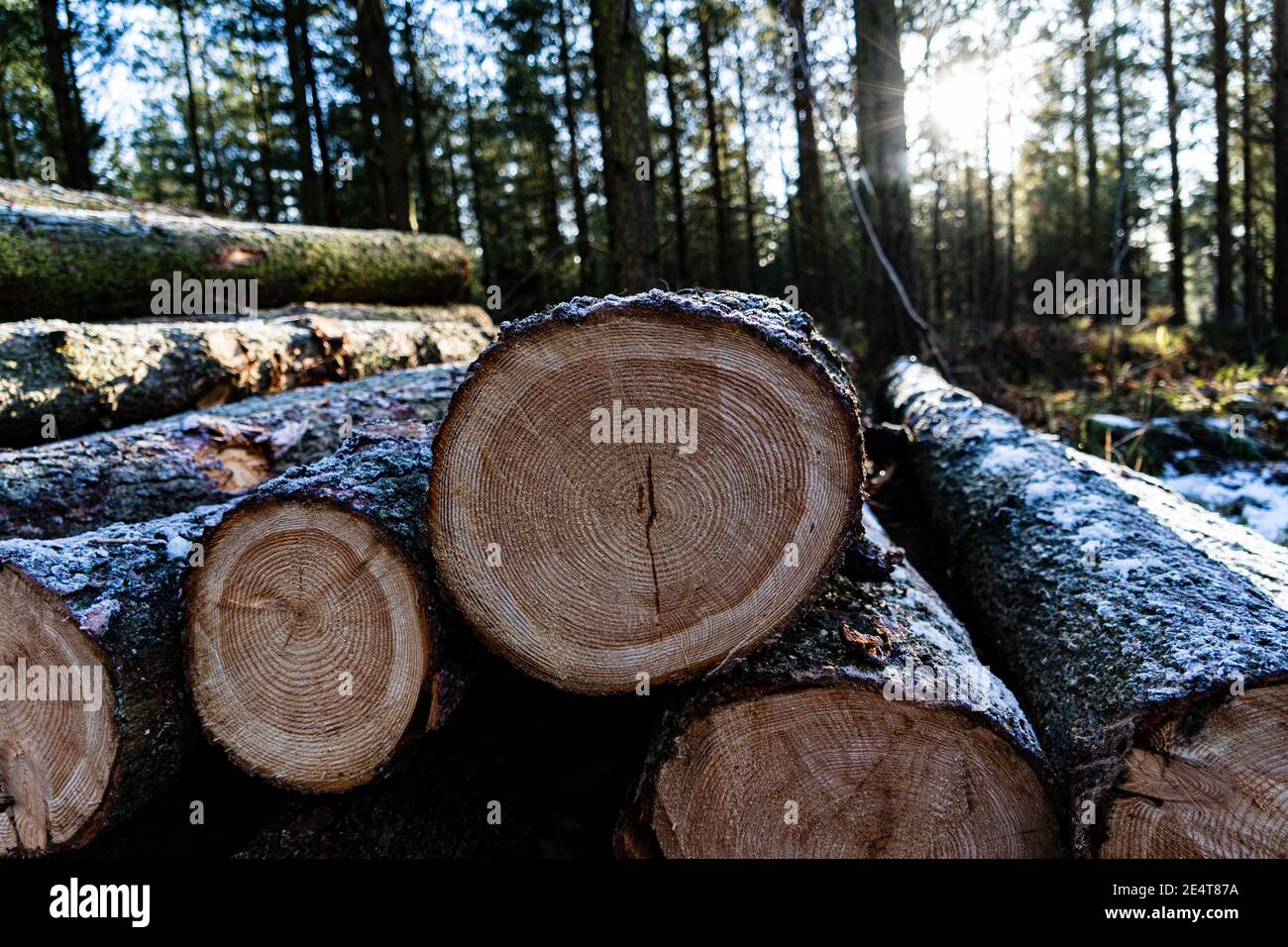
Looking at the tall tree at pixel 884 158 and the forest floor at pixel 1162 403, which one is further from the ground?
the tall tree at pixel 884 158

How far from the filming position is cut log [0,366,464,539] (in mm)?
2801

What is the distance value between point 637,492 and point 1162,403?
288 inches

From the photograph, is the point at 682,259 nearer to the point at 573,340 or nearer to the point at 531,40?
the point at 531,40

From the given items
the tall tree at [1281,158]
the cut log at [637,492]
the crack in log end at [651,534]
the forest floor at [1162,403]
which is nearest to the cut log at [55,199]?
the cut log at [637,492]

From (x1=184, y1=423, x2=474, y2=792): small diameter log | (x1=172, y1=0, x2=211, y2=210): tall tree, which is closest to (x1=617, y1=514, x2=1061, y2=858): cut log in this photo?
(x1=184, y1=423, x2=474, y2=792): small diameter log

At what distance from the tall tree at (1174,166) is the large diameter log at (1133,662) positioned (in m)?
14.5

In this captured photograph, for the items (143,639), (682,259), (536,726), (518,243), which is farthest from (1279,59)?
(518,243)

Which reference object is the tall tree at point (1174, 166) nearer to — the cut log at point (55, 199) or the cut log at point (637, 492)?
the cut log at point (55, 199)

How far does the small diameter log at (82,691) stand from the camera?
1847 millimetres

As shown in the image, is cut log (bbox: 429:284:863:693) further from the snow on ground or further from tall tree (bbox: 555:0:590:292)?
tall tree (bbox: 555:0:590:292)

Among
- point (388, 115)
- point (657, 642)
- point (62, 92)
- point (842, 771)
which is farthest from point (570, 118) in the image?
point (842, 771)

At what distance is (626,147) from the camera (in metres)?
5.75
